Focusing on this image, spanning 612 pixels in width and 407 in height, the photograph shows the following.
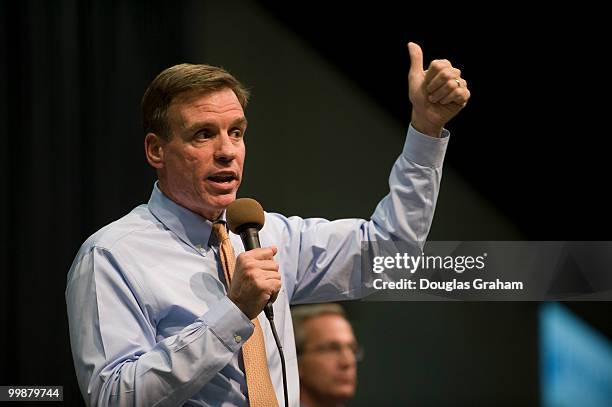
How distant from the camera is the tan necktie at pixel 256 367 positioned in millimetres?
1727

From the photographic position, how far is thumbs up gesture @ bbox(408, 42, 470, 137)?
1717mm

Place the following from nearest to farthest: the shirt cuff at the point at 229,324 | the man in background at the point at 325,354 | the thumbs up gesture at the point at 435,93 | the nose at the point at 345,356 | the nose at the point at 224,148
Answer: the shirt cuff at the point at 229,324 < the thumbs up gesture at the point at 435,93 < the nose at the point at 224,148 < the man in background at the point at 325,354 < the nose at the point at 345,356

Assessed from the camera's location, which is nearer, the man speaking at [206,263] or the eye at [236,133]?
the man speaking at [206,263]

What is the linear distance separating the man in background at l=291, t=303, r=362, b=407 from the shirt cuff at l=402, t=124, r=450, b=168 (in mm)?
938

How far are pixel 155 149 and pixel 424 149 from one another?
61 cm

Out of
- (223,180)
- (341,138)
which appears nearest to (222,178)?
(223,180)

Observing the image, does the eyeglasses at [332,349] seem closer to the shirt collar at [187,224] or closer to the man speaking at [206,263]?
the man speaking at [206,263]

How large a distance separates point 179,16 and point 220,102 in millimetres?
1518

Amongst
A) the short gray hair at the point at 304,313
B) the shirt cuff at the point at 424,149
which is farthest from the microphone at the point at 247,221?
the short gray hair at the point at 304,313

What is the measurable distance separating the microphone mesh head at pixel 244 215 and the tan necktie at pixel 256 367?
156mm

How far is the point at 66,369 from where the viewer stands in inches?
125

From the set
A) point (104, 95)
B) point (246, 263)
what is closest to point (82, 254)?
point (246, 263)

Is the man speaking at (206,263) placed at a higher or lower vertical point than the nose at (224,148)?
lower

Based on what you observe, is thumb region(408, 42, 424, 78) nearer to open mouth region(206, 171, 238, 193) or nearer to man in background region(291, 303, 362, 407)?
open mouth region(206, 171, 238, 193)
